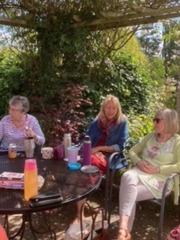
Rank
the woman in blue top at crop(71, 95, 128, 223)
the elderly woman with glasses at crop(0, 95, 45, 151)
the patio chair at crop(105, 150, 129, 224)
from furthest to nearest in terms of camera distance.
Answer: the woman in blue top at crop(71, 95, 128, 223)
the elderly woman with glasses at crop(0, 95, 45, 151)
the patio chair at crop(105, 150, 129, 224)

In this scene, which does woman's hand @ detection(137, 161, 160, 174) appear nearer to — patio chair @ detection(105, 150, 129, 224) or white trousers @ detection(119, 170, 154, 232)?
white trousers @ detection(119, 170, 154, 232)

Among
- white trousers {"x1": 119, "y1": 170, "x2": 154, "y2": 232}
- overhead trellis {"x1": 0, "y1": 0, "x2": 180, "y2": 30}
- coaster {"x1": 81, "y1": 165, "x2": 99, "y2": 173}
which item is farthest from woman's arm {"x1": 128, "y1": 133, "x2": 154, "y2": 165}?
overhead trellis {"x1": 0, "y1": 0, "x2": 180, "y2": 30}

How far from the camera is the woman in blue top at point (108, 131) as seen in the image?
3.31m

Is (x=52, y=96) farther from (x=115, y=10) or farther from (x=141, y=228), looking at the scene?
(x=141, y=228)

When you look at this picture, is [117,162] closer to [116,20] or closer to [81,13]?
[116,20]

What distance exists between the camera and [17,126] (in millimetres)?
3189

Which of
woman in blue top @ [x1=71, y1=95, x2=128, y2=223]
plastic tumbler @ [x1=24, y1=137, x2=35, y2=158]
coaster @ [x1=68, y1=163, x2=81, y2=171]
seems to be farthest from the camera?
woman in blue top @ [x1=71, y1=95, x2=128, y2=223]

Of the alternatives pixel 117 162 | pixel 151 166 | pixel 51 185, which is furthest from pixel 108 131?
pixel 51 185

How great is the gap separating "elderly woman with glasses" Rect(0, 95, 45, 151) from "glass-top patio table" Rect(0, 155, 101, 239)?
363 millimetres

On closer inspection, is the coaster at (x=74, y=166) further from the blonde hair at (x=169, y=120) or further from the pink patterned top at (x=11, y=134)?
the blonde hair at (x=169, y=120)

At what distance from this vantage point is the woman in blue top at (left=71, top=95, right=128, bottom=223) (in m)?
3.31

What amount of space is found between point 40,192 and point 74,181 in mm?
300

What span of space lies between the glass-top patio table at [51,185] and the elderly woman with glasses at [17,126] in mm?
363

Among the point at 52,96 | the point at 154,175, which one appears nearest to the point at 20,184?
the point at 154,175
